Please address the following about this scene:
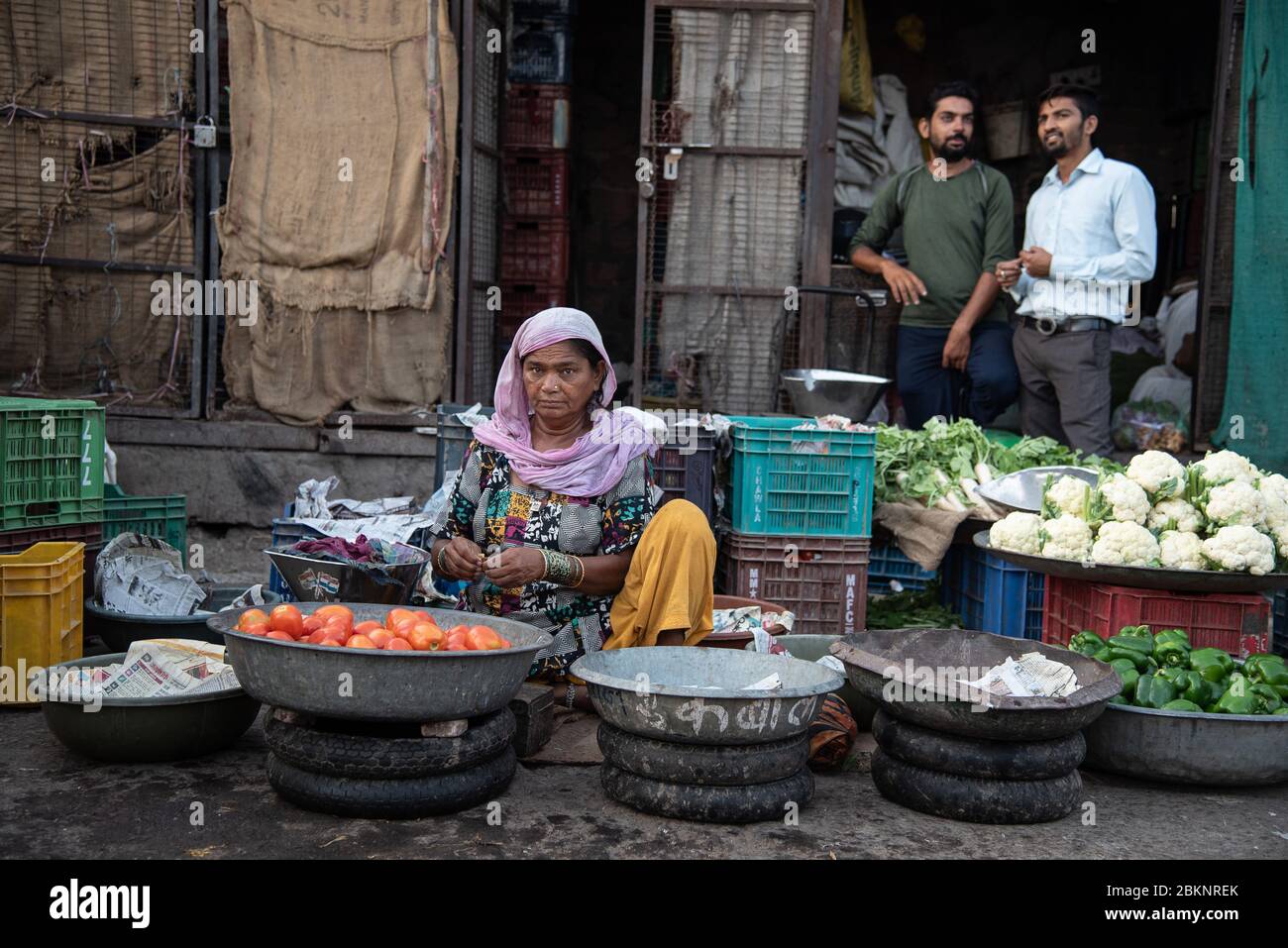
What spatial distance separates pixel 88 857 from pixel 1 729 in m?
1.21

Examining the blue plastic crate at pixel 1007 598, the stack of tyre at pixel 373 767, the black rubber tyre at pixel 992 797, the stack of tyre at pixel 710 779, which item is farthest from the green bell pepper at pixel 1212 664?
the stack of tyre at pixel 373 767

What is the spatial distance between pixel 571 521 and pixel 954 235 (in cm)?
375

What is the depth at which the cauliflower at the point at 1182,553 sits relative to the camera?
4.04m

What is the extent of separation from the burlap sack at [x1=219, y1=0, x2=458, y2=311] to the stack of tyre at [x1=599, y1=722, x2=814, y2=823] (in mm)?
4075

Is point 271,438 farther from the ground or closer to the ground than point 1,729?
farther from the ground

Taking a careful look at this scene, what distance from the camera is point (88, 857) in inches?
111

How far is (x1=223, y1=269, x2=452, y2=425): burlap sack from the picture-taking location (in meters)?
6.56

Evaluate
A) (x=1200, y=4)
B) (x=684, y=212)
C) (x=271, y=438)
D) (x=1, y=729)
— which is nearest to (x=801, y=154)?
(x=684, y=212)

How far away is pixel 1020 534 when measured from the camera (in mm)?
4418

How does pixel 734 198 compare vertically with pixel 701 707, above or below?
above

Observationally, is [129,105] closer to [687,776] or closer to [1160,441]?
[687,776]

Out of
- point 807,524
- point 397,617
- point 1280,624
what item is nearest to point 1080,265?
point 1280,624

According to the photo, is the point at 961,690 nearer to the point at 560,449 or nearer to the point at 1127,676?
the point at 1127,676

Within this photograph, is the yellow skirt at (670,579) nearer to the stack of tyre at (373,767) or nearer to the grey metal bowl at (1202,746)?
the stack of tyre at (373,767)
